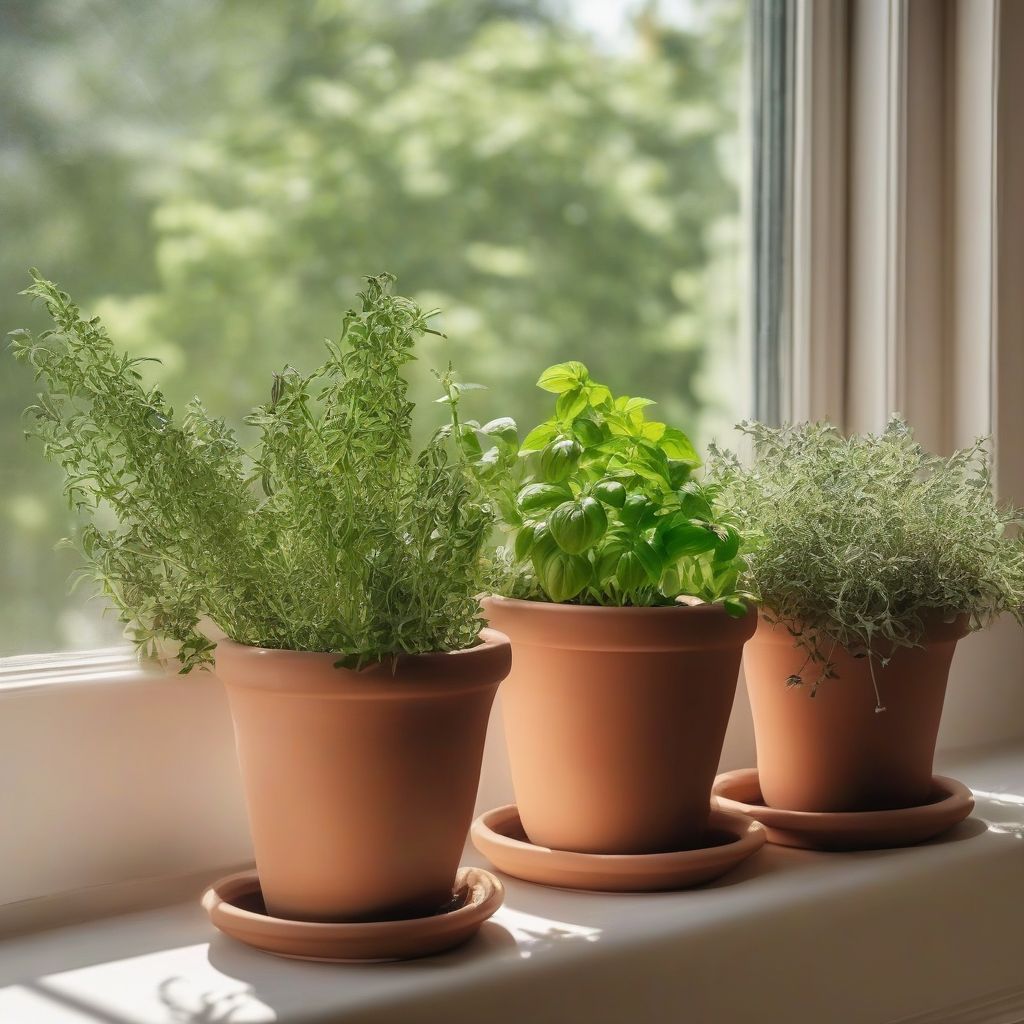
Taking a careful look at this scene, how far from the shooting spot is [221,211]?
37.4 inches

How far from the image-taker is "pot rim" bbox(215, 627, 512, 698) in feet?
2.28

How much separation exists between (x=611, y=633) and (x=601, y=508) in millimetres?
86

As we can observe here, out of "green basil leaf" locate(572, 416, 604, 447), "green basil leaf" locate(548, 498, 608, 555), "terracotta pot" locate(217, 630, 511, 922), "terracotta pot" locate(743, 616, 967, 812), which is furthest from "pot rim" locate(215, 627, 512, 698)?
"terracotta pot" locate(743, 616, 967, 812)

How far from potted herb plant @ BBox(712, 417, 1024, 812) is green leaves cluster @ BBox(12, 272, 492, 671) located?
0.30 metres

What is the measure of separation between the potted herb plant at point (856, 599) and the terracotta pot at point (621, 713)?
3.4 inches

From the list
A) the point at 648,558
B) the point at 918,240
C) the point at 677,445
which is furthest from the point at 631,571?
the point at 918,240

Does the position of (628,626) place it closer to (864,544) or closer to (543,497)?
(543,497)

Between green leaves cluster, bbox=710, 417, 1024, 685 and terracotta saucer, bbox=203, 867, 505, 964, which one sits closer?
terracotta saucer, bbox=203, 867, 505, 964

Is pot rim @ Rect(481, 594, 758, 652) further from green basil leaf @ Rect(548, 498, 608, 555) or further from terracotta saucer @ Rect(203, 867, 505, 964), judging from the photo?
terracotta saucer @ Rect(203, 867, 505, 964)

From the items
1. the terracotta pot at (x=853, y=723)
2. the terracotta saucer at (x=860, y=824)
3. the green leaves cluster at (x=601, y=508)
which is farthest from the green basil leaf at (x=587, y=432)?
the terracotta saucer at (x=860, y=824)

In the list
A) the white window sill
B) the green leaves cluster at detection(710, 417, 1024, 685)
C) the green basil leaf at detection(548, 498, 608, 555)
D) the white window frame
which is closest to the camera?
the white window sill

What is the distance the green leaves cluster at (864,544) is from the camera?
3.00 ft

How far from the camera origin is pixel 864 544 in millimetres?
927

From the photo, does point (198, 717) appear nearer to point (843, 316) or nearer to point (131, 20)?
point (131, 20)
